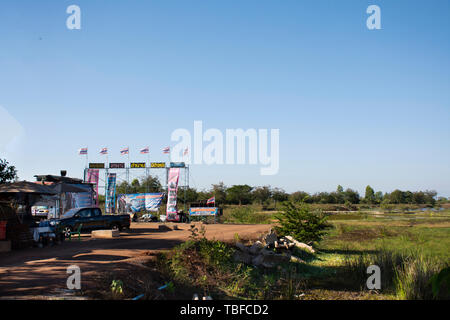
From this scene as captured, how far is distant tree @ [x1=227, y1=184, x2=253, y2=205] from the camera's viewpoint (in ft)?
313

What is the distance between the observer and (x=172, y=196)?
39312 millimetres

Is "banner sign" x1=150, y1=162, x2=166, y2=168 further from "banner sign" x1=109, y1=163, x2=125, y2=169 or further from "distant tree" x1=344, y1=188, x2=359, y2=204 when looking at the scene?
"distant tree" x1=344, y1=188, x2=359, y2=204

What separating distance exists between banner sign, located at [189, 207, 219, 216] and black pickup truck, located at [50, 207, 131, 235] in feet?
46.1

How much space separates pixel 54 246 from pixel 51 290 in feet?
30.1

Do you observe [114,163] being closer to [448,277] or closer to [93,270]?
[93,270]

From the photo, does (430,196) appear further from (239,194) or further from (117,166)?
(117,166)

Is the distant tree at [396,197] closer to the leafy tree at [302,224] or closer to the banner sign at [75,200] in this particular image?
the banner sign at [75,200]

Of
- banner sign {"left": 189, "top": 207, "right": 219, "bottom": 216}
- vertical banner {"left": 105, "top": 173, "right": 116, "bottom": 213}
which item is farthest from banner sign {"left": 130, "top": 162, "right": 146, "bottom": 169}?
banner sign {"left": 189, "top": 207, "right": 219, "bottom": 216}

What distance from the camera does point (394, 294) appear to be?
1206 cm

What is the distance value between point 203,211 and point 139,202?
9136 millimetres

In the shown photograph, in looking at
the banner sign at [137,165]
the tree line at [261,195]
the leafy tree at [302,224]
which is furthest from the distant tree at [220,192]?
the leafy tree at [302,224]

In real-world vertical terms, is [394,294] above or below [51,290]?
below
